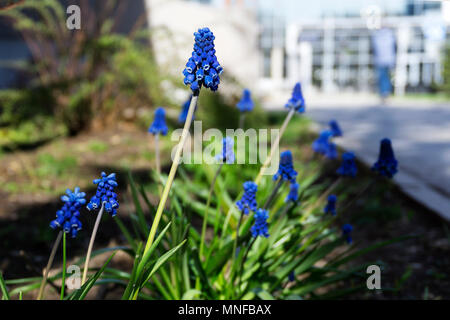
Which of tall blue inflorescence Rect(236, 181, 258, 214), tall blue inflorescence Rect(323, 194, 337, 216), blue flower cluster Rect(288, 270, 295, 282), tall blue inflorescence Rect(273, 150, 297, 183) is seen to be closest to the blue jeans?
tall blue inflorescence Rect(323, 194, 337, 216)

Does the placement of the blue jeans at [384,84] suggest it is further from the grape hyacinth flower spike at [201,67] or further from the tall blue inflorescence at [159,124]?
the grape hyacinth flower spike at [201,67]

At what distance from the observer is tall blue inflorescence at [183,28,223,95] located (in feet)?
3.53

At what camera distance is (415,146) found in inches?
212

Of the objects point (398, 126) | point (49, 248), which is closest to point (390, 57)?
point (398, 126)

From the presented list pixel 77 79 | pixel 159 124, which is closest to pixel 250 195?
pixel 159 124

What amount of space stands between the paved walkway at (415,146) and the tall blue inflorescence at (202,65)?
2224 millimetres

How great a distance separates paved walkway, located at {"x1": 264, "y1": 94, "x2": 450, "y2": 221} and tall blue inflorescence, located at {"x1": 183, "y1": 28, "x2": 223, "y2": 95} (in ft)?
7.30

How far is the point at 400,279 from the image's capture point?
7.41 feet

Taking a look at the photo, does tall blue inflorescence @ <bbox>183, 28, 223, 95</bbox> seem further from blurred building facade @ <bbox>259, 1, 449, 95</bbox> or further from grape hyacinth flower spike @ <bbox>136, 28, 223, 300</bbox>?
blurred building facade @ <bbox>259, 1, 449, 95</bbox>

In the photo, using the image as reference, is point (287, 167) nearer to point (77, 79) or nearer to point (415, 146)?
point (415, 146)

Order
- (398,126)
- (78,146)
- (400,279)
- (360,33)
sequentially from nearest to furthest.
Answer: (400,279), (78,146), (398,126), (360,33)

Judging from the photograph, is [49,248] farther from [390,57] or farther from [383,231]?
[390,57]
